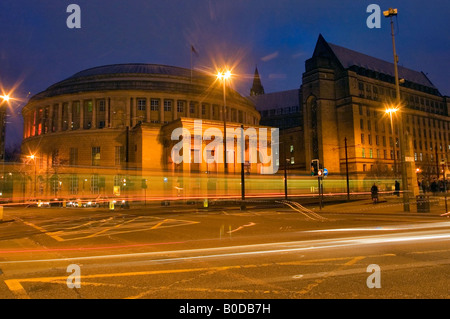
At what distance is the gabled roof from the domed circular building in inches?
1215

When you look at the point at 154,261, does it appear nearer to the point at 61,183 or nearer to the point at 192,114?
the point at 61,183

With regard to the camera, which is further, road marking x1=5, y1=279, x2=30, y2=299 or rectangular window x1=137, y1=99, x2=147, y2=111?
rectangular window x1=137, y1=99, x2=147, y2=111

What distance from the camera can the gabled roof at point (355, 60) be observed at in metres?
95.1

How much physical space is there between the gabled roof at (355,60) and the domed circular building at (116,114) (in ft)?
101

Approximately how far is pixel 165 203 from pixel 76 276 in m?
35.4

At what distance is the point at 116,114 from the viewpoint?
75.1 metres

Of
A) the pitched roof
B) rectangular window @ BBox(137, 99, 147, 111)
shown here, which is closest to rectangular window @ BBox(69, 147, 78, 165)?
rectangular window @ BBox(137, 99, 147, 111)

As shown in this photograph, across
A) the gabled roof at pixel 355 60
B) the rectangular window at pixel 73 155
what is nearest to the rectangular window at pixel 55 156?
the rectangular window at pixel 73 155

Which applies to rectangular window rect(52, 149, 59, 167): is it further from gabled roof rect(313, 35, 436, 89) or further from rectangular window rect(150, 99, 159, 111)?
gabled roof rect(313, 35, 436, 89)

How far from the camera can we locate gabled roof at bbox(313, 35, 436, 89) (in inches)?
3743

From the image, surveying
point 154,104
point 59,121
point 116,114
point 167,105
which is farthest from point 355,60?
point 59,121

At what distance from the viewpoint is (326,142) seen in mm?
87688
